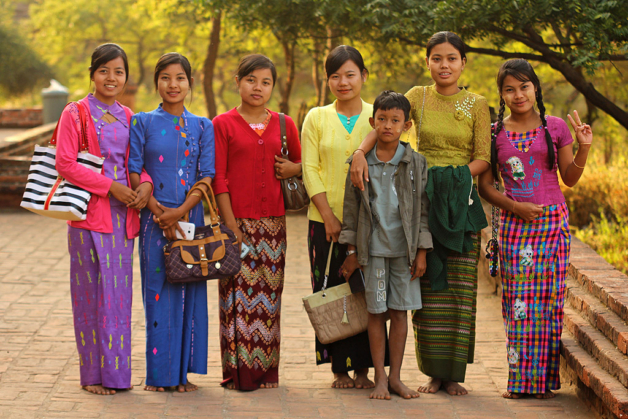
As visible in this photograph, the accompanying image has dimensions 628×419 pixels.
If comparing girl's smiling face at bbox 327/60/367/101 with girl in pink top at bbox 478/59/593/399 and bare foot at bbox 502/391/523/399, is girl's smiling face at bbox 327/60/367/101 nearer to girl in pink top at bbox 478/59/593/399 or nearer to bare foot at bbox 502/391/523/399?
girl in pink top at bbox 478/59/593/399

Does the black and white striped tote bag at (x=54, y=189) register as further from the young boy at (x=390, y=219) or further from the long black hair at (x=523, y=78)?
the long black hair at (x=523, y=78)

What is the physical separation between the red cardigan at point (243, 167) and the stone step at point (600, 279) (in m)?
2.16

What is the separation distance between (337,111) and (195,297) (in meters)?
1.39

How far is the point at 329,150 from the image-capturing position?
13.0 feet

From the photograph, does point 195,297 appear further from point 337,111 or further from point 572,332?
point 572,332

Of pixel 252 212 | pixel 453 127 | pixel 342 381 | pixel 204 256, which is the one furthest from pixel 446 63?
pixel 342 381

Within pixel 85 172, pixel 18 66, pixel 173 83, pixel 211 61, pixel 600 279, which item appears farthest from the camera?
pixel 18 66

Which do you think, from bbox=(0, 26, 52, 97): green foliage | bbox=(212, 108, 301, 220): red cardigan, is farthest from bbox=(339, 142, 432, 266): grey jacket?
bbox=(0, 26, 52, 97): green foliage

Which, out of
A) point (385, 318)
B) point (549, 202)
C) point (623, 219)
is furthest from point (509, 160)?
point (623, 219)

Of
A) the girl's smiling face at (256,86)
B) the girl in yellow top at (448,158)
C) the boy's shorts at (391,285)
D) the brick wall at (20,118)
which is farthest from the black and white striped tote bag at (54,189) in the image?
the brick wall at (20,118)

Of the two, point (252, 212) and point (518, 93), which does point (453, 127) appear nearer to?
point (518, 93)

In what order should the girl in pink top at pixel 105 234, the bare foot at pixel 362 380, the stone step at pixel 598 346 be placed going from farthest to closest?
the bare foot at pixel 362 380 < the girl in pink top at pixel 105 234 < the stone step at pixel 598 346

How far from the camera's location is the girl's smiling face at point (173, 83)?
12.7ft

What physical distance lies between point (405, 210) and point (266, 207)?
83 cm
